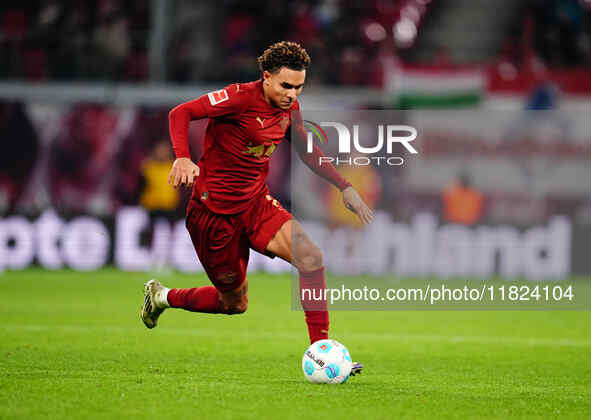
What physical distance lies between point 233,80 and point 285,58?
1161 centimetres

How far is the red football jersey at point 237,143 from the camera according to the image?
593cm

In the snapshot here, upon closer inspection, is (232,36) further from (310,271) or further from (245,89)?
(310,271)

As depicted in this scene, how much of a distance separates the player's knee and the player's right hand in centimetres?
91

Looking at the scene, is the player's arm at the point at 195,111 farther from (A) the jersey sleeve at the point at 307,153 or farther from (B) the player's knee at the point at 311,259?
(B) the player's knee at the point at 311,259

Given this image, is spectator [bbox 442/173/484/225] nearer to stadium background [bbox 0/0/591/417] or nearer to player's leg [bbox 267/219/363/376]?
stadium background [bbox 0/0/591/417]

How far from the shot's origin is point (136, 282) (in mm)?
13789

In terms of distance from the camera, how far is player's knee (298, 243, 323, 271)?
5859mm

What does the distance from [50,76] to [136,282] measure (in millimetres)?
5172

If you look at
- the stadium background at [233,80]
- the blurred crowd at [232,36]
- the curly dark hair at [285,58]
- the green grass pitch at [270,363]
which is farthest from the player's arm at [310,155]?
the blurred crowd at [232,36]

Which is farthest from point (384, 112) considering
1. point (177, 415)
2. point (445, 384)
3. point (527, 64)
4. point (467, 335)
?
point (177, 415)

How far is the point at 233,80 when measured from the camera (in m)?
17.2

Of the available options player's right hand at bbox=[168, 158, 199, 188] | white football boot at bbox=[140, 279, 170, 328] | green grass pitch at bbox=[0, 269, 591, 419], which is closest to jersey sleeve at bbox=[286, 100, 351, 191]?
player's right hand at bbox=[168, 158, 199, 188]

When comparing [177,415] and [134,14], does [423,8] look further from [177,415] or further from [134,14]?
[177,415]

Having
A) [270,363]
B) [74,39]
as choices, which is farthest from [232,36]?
[270,363]
